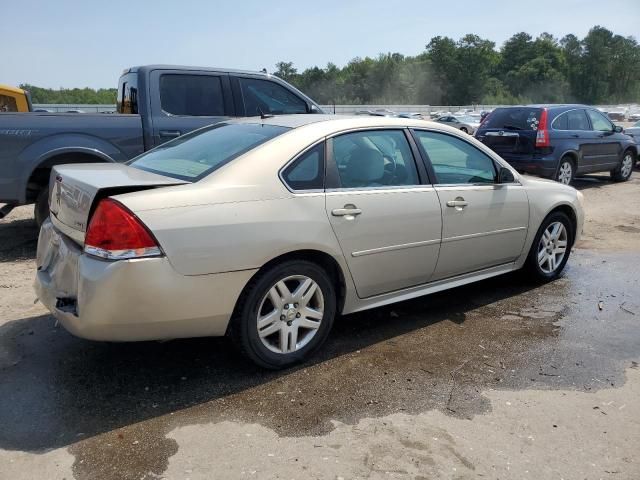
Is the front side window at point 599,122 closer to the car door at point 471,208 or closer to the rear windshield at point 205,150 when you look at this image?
the car door at point 471,208

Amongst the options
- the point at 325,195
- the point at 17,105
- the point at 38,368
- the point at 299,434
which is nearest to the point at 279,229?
the point at 325,195

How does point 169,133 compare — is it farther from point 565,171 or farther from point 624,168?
point 624,168

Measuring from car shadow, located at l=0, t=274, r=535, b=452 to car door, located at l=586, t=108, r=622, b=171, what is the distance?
8839 mm

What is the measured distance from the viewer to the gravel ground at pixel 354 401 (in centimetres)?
269

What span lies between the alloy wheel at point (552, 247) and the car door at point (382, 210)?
5.30 feet

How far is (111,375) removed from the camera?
3486mm

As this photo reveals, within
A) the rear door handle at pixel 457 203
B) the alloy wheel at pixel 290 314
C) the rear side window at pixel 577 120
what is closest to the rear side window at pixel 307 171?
the alloy wheel at pixel 290 314

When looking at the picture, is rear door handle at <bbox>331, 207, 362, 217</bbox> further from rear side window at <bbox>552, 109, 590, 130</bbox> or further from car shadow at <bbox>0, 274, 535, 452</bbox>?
rear side window at <bbox>552, 109, 590, 130</bbox>

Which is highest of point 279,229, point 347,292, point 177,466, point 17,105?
point 17,105

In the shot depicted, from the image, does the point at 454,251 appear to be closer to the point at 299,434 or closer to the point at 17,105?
the point at 299,434

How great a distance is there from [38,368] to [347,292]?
1.98 meters

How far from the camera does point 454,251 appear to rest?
4348 millimetres

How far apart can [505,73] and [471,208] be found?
126 m

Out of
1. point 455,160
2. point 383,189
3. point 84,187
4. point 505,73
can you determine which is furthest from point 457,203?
point 505,73
